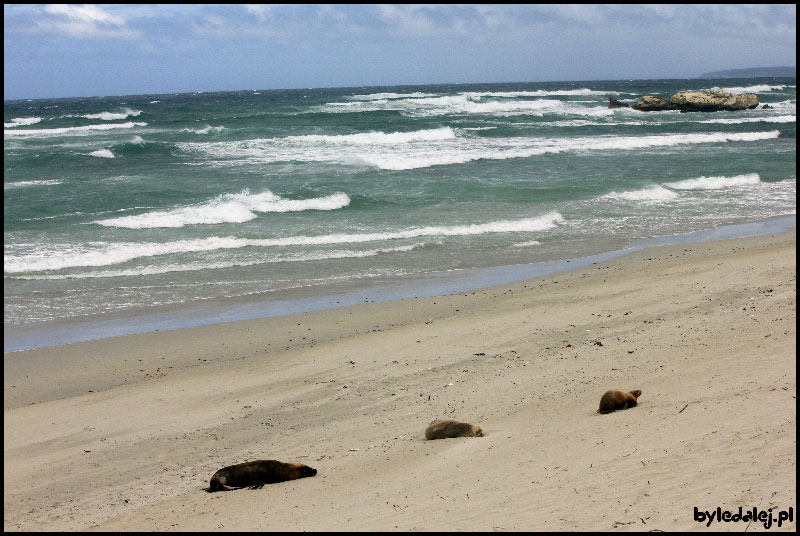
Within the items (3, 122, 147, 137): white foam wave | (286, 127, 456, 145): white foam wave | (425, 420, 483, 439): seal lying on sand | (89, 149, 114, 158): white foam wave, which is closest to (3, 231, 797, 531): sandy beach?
(425, 420, 483, 439): seal lying on sand

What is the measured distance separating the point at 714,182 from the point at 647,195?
2.88m

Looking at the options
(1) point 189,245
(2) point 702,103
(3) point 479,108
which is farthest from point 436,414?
(2) point 702,103

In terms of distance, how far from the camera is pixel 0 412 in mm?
6453

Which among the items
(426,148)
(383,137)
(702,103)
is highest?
(702,103)

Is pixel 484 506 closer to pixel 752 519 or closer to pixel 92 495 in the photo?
pixel 752 519

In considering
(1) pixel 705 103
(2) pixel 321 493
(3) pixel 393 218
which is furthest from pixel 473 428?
(1) pixel 705 103

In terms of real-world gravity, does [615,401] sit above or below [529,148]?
below

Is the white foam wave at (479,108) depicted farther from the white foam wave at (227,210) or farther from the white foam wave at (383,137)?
the white foam wave at (227,210)

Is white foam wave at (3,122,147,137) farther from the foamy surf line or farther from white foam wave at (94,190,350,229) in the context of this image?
the foamy surf line

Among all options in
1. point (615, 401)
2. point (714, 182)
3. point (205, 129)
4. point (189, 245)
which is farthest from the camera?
point (205, 129)

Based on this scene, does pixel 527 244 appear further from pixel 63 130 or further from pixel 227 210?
pixel 63 130

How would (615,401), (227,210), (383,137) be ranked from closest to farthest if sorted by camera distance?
(615,401) < (227,210) < (383,137)

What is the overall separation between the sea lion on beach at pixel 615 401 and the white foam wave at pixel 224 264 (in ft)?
25.6

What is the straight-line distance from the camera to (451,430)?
17.4ft
